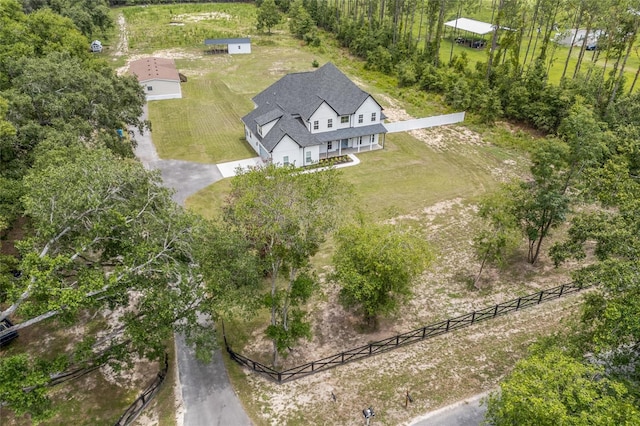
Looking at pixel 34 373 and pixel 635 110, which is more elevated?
pixel 635 110

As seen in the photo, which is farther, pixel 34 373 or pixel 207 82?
pixel 207 82

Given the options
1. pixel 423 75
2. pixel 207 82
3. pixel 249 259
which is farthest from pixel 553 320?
pixel 207 82

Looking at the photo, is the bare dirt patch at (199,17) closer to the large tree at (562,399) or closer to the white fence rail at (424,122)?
the white fence rail at (424,122)

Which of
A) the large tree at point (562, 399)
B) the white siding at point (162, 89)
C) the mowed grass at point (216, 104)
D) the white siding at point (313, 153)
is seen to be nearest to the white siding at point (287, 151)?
the white siding at point (313, 153)

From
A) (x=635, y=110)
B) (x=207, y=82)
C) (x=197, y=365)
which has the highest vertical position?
(x=635, y=110)

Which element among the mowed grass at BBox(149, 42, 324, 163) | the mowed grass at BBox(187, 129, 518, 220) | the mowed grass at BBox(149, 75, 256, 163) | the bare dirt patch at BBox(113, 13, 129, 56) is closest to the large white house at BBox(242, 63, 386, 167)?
the mowed grass at BBox(187, 129, 518, 220)

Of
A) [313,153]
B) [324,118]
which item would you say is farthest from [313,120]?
[313,153]

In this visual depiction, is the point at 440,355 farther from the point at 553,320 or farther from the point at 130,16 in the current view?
the point at 130,16
